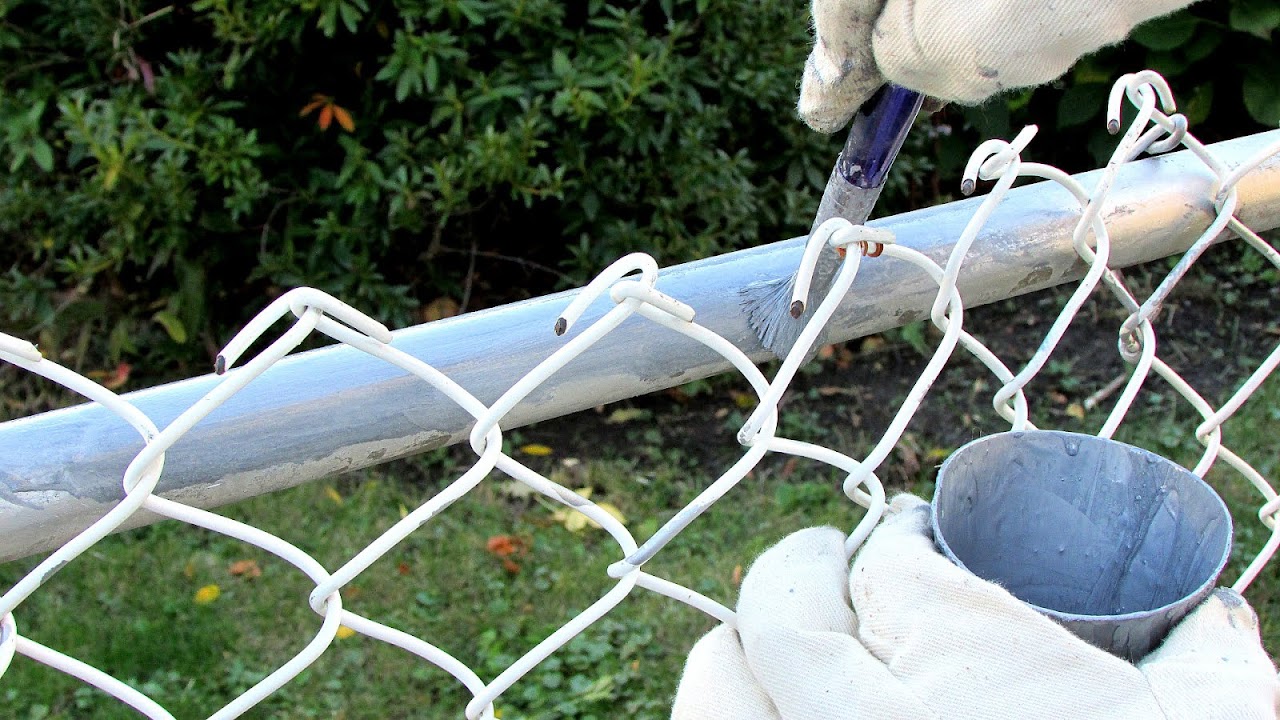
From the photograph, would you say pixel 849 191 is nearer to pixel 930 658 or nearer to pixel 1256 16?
pixel 930 658

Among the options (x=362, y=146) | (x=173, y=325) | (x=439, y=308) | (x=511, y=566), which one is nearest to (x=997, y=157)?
(x=511, y=566)

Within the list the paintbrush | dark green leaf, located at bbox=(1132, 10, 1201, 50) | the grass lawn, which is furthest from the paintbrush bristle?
dark green leaf, located at bbox=(1132, 10, 1201, 50)

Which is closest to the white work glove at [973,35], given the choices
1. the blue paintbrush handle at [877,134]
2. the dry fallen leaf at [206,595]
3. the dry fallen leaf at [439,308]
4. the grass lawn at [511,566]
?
the blue paintbrush handle at [877,134]

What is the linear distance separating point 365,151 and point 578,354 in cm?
224

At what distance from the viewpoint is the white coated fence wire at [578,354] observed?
0.75 meters

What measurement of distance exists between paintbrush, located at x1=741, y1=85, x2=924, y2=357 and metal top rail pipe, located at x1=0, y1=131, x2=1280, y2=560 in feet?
0.06

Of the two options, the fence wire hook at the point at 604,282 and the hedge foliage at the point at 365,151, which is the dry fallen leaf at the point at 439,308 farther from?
the fence wire hook at the point at 604,282

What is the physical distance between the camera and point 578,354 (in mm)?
887

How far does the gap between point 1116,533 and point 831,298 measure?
1.31 feet

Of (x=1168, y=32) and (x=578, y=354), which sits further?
(x=1168, y=32)

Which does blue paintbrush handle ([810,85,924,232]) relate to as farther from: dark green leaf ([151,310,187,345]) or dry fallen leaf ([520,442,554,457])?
dark green leaf ([151,310,187,345])

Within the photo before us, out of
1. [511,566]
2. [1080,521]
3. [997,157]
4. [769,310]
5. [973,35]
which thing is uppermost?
[973,35]

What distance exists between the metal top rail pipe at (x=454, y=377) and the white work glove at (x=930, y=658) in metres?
0.23

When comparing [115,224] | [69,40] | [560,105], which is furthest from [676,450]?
[69,40]
